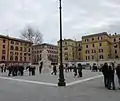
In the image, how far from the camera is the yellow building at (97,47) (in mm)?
84062

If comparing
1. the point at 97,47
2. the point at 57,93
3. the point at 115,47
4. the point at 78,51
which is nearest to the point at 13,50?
the point at 78,51

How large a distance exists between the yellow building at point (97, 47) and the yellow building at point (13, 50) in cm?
2648

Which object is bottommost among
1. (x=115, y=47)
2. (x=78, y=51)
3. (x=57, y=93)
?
(x=57, y=93)

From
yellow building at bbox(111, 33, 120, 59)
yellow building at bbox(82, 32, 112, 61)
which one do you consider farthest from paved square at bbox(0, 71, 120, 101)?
yellow building at bbox(111, 33, 120, 59)

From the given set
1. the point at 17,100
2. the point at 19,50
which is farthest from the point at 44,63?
the point at 19,50

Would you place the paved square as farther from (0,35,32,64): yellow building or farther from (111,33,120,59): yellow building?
(111,33,120,59): yellow building

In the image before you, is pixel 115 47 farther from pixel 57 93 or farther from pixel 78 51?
pixel 57 93

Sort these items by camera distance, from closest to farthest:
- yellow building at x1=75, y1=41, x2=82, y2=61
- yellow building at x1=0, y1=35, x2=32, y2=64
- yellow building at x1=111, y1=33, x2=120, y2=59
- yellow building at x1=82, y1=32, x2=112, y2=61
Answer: yellow building at x1=0, y1=35, x2=32, y2=64 < yellow building at x1=82, y1=32, x2=112, y2=61 < yellow building at x1=111, y1=33, x2=120, y2=59 < yellow building at x1=75, y1=41, x2=82, y2=61

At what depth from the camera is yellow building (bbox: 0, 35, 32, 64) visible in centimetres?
8244

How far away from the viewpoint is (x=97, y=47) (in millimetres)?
85562

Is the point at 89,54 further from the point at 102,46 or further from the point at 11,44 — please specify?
the point at 11,44

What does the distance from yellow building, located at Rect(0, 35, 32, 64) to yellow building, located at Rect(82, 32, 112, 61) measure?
86.9 feet

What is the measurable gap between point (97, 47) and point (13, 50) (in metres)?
38.3

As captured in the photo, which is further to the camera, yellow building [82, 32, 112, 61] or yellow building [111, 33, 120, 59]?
yellow building [111, 33, 120, 59]
